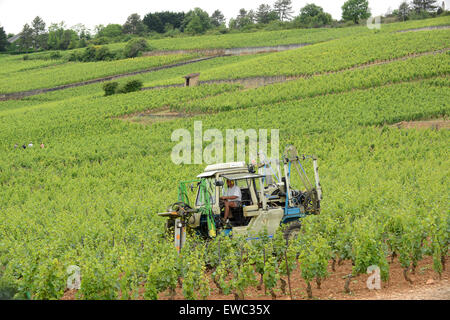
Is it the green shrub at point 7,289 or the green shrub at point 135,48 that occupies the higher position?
the green shrub at point 135,48

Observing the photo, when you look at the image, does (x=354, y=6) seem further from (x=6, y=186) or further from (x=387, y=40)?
(x=6, y=186)

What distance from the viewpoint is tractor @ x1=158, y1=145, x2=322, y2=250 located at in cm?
1241

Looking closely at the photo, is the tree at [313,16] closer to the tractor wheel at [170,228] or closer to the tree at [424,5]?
the tree at [424,5]

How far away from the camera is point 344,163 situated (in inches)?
1188

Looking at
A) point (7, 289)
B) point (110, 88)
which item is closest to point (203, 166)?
point (7, 289)

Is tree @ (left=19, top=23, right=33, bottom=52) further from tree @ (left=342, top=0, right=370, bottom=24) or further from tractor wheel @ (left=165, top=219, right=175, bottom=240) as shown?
tractor wheel @ (left=165, top=219, right=175, bottom=240)

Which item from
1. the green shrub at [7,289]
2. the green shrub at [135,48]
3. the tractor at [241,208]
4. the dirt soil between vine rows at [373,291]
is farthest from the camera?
the green shrub at [135,48]

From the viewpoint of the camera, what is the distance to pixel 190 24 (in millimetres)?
135250

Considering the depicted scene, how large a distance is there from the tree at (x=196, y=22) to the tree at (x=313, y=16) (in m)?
26.0

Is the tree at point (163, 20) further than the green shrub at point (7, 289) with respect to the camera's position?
Yes

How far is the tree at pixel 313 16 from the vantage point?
124387mm

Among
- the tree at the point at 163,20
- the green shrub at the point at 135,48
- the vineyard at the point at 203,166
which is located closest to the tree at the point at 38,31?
the tree at the point at 163,20

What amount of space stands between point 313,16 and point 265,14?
25.9 metres

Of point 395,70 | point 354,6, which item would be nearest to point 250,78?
point 395,70
